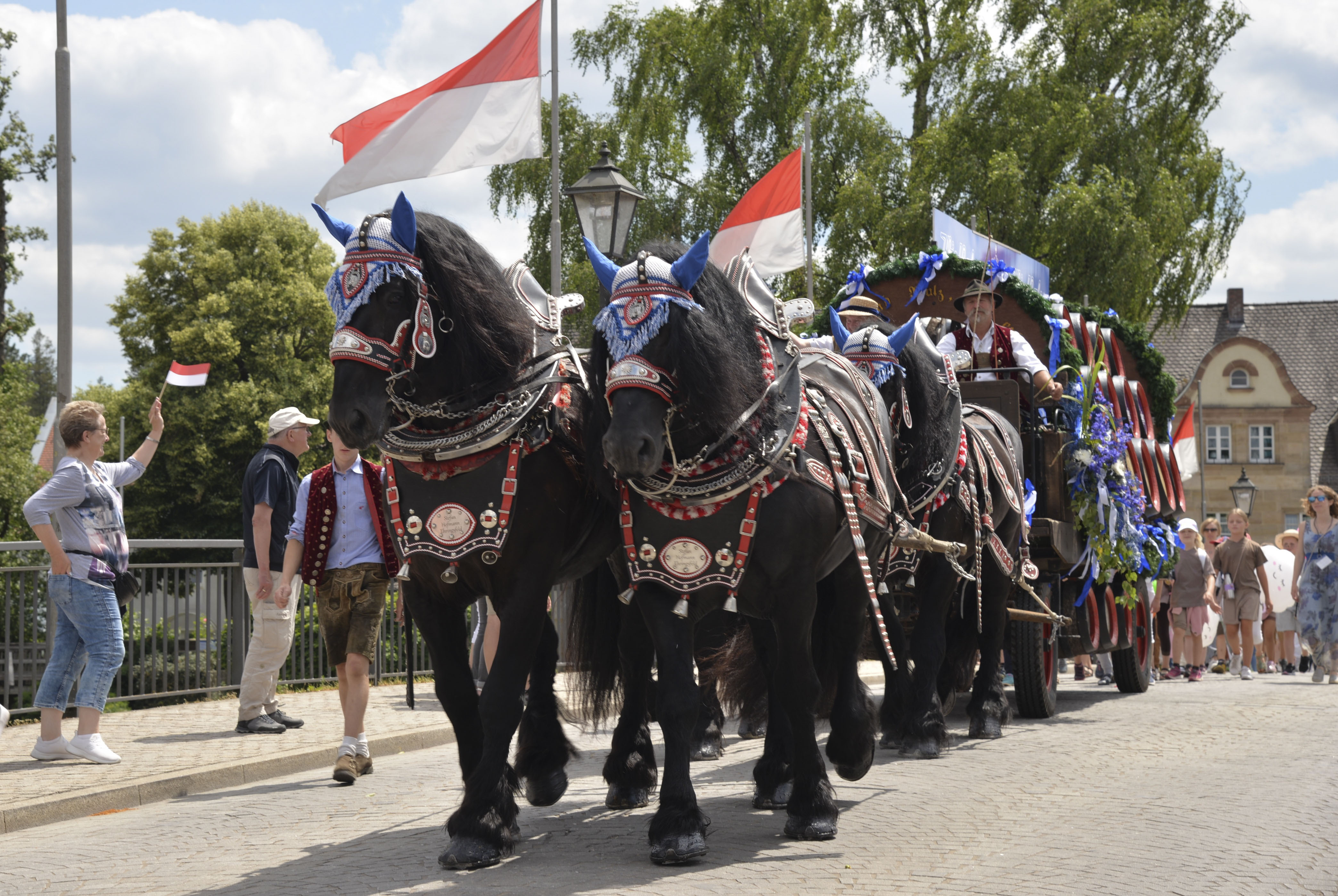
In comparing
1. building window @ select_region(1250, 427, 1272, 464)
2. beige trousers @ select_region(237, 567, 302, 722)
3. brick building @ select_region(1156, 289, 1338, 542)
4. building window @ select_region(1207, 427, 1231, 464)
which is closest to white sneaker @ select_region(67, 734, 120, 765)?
beige trousers @ select_region(237, 567, 302, 722)

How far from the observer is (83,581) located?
731 cm

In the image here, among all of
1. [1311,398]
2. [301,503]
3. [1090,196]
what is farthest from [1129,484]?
[1311,398]

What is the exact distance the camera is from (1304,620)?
517 inches

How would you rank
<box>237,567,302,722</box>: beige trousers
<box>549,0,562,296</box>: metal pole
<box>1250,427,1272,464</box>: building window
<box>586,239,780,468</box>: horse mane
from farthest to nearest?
<box>1250,427,1272,464</box>: building window, <box>549,0,562,296</box>: metal pole, <box>237,567,302,722</box>: beige trousers, <box>586,239,780,468</box>: horse mane

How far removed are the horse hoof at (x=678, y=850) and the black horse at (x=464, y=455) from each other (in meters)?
0.58

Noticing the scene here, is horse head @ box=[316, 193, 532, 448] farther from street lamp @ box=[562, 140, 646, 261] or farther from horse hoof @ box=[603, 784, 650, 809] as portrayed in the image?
street lamp @ box=[562, 140, 646, 261]

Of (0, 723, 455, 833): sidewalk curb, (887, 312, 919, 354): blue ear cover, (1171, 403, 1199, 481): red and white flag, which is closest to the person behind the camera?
(0, 723, 455, 833): sidewalk curb

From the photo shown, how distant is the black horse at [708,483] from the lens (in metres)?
4.66

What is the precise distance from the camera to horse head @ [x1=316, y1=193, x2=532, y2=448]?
15.3 feet

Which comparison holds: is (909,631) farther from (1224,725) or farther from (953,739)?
(1224,725)

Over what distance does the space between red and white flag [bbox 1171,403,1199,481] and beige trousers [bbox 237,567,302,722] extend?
1184 cm

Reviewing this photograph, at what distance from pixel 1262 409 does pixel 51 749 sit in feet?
159

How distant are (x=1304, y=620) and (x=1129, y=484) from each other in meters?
4.57

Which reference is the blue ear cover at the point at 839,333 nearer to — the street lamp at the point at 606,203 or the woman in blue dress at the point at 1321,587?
the street lamp at the point at 606,203
